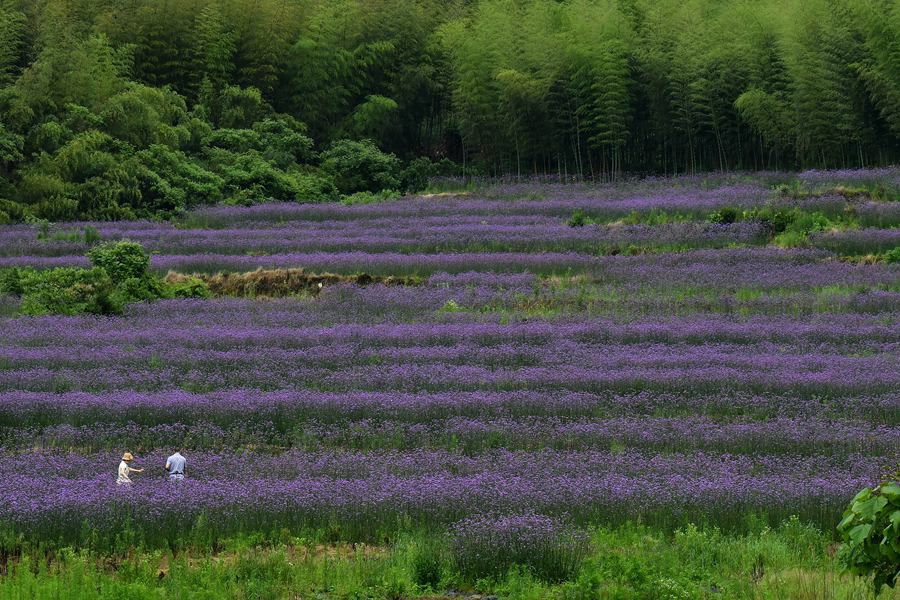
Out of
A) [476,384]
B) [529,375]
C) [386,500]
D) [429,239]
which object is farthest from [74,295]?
[386,500]

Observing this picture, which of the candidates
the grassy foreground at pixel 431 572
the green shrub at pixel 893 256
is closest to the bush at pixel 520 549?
the grassy foreground at pixel 431 572

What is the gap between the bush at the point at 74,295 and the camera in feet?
72.3

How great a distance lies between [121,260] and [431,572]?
15404mm

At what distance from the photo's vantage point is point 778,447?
1302cm

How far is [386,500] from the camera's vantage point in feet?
33.9

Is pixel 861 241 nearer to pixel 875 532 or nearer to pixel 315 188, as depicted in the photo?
pixel 315 188

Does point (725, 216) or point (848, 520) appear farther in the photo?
point (725, 216)

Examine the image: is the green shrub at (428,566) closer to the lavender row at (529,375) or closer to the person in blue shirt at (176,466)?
Result: the person in blue shirt at (176,466)

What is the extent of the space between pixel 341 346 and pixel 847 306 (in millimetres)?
9263

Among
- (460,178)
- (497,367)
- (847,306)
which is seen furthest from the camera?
(460,178)

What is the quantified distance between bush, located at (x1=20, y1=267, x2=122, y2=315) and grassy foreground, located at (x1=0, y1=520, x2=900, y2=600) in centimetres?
1294

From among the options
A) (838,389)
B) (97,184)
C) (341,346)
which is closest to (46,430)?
(341,346)

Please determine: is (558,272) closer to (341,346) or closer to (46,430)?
(341,346)

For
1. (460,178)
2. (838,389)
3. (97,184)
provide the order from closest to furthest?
1. (838,389)
2. (97,184)
3. (460,178)
